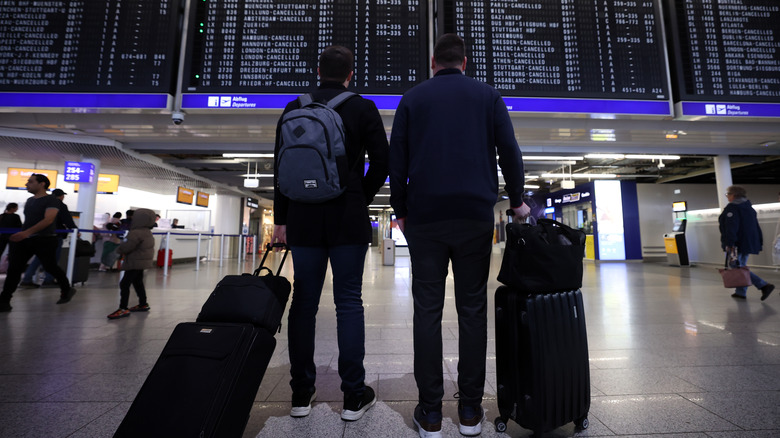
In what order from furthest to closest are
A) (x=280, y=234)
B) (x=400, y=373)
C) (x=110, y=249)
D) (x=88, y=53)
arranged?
(x=110, y=249)
(x=88, y=53)
(x=400, y=373)
(x=280, y=234)

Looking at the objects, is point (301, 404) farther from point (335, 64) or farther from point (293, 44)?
point (293, 44)

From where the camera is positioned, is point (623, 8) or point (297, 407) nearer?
point (297, 407)

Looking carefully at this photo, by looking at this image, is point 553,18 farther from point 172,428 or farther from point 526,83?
point 172,428

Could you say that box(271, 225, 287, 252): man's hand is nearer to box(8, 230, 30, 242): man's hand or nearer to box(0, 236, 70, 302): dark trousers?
box(8, 230, 30, 242): man's hand

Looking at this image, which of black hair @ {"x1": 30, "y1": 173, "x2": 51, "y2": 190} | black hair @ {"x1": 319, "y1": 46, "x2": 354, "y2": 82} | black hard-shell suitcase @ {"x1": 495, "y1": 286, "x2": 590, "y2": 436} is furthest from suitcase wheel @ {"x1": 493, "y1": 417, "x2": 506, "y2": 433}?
black hair @ {"x1": 30, "y1": 173, "x2": 51, "y2": 190}

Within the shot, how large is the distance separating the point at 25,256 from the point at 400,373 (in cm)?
447

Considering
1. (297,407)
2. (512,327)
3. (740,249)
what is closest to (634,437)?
(512,327)

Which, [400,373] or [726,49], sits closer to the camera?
[400,373]

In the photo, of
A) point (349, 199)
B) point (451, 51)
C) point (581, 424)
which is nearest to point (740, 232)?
point (581, 424)

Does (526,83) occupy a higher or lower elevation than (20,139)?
lower

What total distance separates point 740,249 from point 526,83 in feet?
11.7

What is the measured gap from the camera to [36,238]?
372 cm

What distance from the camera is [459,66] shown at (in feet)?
4.88

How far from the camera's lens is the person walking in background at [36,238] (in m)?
3.55
